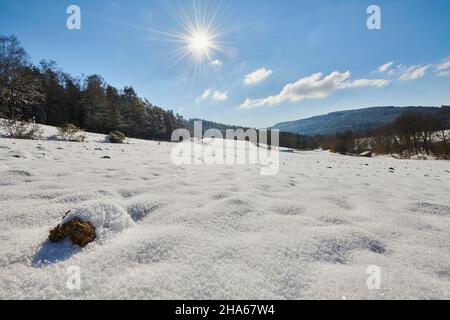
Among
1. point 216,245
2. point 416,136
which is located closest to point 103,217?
point 216,245

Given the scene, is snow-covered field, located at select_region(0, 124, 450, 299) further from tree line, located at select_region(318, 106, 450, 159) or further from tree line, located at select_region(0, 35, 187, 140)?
tree line, located at select_region(318, 106, 450, 159)

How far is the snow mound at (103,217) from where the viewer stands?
Result: 1485 mm

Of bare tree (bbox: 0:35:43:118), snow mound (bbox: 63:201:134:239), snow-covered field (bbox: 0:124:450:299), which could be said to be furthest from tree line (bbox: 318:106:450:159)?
bare tree (bbox: 0:35:43:118)

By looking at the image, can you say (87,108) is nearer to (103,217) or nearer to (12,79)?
(12,79)

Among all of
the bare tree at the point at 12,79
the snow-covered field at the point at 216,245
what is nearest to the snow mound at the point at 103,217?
the snow-covered field at the point at 216,245

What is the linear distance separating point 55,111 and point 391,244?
45.9m

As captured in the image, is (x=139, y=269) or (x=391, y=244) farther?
(x=391, y=244)

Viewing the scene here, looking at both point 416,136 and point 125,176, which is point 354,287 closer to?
point 125,176

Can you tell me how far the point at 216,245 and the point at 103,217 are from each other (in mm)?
806

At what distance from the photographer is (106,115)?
116 feet

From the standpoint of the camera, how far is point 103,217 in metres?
1.58

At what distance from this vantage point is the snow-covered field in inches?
44.8
